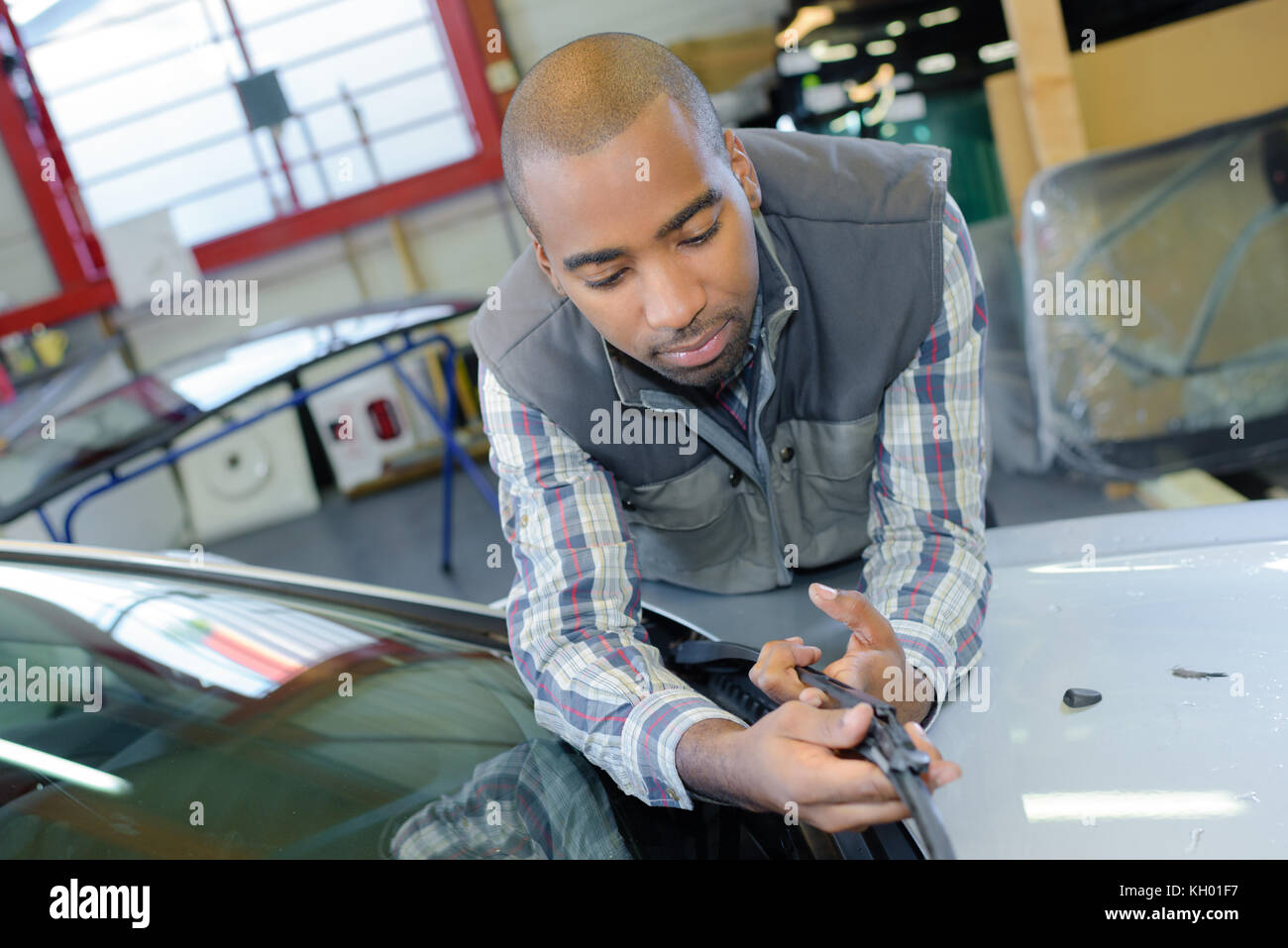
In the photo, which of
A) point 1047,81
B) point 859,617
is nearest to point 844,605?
point 859,617

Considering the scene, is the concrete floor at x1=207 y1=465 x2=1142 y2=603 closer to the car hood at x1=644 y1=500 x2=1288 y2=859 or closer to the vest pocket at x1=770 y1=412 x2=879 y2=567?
the vest pocket at x1=770 y1=412 x2=879 y2=567

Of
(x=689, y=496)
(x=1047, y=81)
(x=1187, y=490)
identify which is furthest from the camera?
(x=1047, y=81)

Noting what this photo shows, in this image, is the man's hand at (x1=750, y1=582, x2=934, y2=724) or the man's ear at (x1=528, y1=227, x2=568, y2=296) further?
the man's ear at (x1=528, y1=227, x2=568, y2=296)

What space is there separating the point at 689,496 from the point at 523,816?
0.49 metres

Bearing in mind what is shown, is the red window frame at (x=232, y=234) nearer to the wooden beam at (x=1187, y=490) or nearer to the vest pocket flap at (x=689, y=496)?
the wooden beam at (x=1187, y=490)

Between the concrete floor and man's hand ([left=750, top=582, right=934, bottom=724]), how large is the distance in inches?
66.4

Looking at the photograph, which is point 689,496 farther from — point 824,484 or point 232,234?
point 232,234

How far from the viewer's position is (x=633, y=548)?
1.06 m

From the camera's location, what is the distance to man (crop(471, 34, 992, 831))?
850 mm

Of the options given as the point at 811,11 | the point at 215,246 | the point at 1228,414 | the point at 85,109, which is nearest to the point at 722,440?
the point at 1228,414

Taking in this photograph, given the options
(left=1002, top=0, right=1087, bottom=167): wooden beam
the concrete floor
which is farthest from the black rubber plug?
(left=1002, top=0, right=1087, bottom=167): wooden beam

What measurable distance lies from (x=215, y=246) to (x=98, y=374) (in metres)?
0.77

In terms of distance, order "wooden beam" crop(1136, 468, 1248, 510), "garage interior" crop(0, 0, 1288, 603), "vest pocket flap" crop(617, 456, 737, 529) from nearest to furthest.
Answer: "vest pocket flap" crop(617, 456, 737, 529)
"wooden beam" crop(1136, 468, 1248, 510)
"garage interior" crop(0, 0, 1288, 603)

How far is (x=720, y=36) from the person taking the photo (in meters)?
Answer: 4.10
